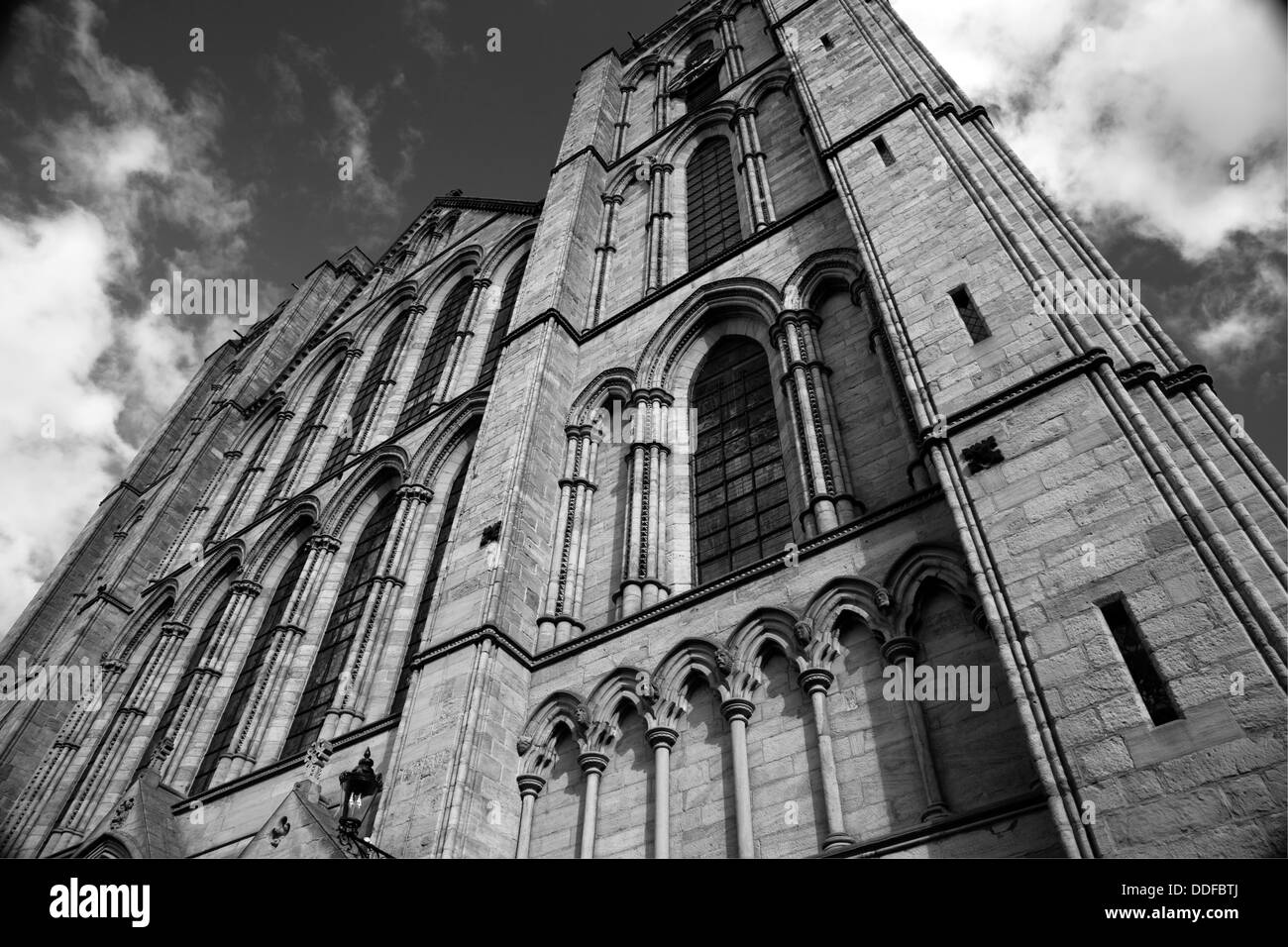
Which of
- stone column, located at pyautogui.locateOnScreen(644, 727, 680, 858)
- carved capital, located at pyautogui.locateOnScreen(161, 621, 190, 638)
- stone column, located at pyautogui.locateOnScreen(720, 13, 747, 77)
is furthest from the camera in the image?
stone column, located at pyautogui.locateOnScreen(720, 13, 747, 77)

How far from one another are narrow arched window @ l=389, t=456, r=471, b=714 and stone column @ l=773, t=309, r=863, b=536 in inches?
174

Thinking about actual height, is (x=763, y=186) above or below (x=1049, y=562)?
above

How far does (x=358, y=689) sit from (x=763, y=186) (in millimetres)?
10123

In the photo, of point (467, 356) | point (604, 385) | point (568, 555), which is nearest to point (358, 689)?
point (568, 555)

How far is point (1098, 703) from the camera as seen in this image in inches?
216

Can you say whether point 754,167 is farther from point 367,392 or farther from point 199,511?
point 199,511

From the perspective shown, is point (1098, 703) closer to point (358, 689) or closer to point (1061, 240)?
point (1061, 240)

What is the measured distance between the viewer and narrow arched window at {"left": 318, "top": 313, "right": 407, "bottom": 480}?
1917 centimetres

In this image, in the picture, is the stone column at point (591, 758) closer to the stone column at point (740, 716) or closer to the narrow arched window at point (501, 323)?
the stone column at point (740, 716)

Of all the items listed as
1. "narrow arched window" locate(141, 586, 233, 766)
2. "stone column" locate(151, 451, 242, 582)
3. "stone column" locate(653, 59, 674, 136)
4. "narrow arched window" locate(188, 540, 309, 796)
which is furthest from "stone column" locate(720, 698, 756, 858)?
"stone column" locate(151, 451, 242, 582)

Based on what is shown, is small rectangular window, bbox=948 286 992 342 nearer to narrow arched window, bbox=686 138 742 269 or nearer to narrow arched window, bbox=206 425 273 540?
narrow arched window, bbox=686 138 742 269

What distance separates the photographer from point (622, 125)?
22.6m

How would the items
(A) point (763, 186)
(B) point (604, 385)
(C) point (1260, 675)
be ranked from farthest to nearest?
(A) point (763, 186)
(B) point (604, 385)
(C) point (1260, 675)
